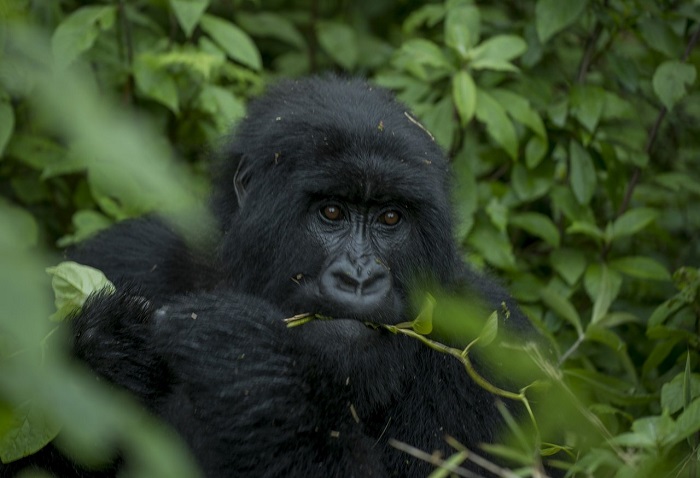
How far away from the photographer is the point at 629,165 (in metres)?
6.20

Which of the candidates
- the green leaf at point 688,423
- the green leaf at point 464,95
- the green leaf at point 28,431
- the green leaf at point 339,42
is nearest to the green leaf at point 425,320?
the green leaf at point 688,423

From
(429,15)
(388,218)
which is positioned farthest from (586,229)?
(388,218)

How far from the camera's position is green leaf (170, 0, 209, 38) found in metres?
4.86

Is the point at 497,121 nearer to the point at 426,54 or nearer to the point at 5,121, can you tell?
the point at 426,54

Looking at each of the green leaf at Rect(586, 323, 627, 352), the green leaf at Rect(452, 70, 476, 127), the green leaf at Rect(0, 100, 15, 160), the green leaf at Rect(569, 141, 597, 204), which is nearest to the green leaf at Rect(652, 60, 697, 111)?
the green leaf at Rect(569, 141, 597, 204)

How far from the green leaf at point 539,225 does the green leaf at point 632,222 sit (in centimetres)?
34

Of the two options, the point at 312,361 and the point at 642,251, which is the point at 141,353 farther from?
the point at 642,251

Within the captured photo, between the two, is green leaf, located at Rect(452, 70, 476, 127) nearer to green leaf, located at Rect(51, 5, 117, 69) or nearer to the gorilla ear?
the gorilla ear

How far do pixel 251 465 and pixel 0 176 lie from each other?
10.7 ft

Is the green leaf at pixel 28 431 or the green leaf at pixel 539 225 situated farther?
the green leaf at pixel 539 225

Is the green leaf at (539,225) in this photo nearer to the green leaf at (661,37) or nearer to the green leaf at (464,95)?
the green leaf at (464,95)

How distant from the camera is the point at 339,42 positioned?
673 cm

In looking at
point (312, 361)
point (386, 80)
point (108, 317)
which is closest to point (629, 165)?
point (386, 80)

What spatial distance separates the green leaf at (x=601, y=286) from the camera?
476 centimetres
